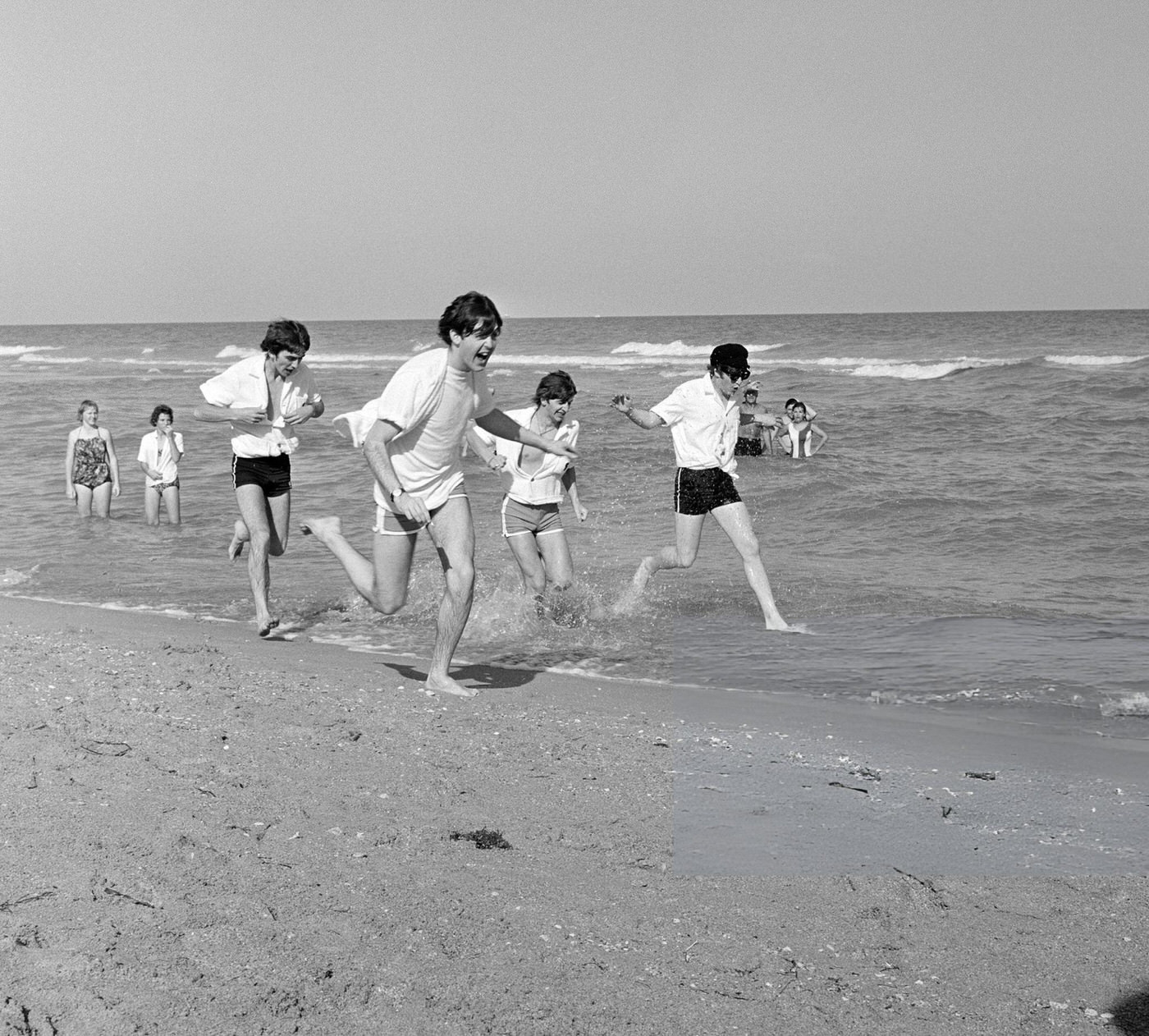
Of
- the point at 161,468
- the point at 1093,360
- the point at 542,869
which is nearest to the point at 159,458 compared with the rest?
the point at 161,468

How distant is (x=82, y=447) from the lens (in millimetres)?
12797

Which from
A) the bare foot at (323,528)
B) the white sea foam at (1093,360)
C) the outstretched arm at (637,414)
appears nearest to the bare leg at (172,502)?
the bare foot at (323,528)

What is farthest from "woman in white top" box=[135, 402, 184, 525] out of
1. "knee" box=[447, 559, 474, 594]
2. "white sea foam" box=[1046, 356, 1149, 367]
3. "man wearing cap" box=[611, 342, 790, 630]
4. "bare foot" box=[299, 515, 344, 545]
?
"white sea foam" box=[1046, 356, 1149, 367]

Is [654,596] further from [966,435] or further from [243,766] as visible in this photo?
[966,435]

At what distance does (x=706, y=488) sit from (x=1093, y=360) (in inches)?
1420

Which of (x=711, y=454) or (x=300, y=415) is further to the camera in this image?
(x=711, y=454)

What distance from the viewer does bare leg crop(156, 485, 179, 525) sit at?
12656 mm

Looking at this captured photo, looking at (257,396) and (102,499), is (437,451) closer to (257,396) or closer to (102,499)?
(257,396)

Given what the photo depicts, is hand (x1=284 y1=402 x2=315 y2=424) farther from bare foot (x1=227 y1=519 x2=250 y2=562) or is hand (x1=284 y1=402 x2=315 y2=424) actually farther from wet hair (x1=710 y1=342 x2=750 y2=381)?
wet hair (x1=710 y1=342 x2=750 y2=381)

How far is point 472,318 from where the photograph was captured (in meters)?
5.03

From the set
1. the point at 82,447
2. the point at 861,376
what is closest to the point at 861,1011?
the point at 82,447

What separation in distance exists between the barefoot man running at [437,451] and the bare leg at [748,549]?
193cm

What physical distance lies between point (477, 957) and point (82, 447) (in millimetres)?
11277

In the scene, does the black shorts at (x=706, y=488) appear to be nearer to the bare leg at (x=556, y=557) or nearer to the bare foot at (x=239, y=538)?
the bare leg at (x=556, y=557)
